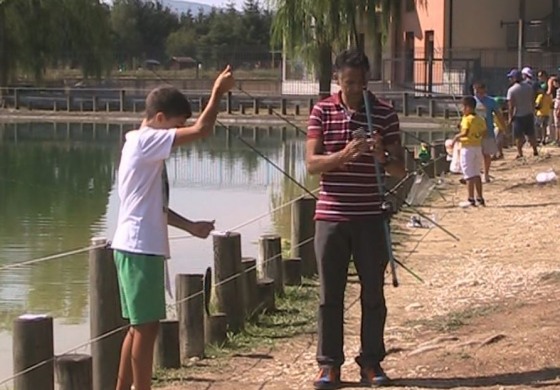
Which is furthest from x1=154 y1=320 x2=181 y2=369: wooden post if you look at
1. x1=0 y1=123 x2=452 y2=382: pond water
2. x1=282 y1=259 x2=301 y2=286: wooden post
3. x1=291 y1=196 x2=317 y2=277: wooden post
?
x1=291 y1=196 x2=317 y2=277: wooden post

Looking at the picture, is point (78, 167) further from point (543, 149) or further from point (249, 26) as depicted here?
point (249, 26)

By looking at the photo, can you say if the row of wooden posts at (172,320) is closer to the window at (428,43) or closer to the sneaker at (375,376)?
the sneaker at (375,376)

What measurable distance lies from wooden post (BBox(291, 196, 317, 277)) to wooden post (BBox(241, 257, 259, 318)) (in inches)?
71.0

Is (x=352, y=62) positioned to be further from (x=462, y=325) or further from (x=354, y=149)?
(x=462, y=325)

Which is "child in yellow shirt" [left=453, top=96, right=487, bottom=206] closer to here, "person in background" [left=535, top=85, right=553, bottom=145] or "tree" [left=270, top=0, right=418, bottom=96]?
"person in background" [left=535, top=85, right=553, bottom=145]

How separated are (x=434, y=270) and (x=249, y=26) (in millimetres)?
81157

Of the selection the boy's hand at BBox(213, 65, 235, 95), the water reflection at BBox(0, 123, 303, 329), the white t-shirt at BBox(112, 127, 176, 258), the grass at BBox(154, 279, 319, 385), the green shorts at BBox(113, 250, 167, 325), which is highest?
the boy's hand at BBox(213, 65, 235, 95)

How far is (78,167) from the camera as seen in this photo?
2775cm

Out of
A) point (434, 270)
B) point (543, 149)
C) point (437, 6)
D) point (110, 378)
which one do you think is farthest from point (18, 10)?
point (110, 378)

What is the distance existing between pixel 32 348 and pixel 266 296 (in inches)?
123

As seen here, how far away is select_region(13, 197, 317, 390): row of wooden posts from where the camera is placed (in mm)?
6844

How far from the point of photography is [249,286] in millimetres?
9461

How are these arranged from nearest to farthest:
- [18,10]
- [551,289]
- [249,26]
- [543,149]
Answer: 1. [551,289]
2. [543,149]
3. [18,10]
4. [249,26]

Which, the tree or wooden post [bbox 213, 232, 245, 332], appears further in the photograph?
the tree
